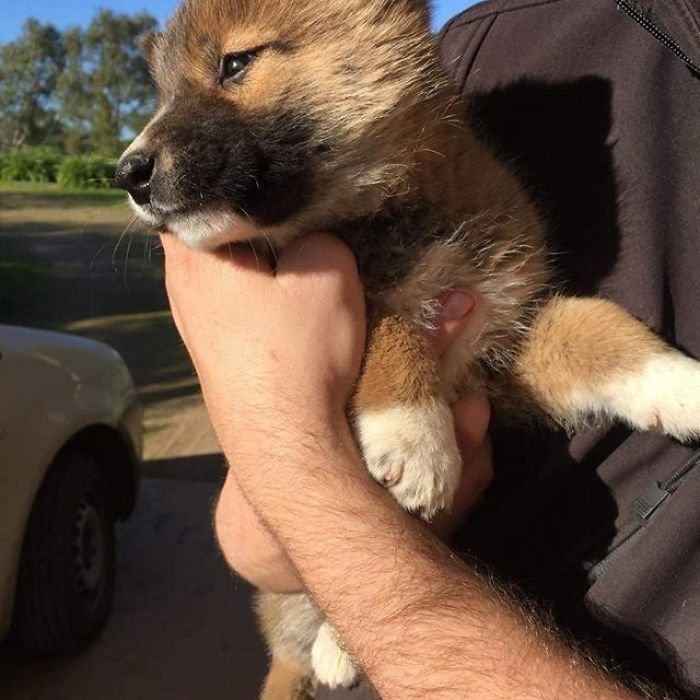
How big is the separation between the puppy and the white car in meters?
1.92

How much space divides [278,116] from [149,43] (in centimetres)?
81

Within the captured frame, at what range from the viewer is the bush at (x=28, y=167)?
27.1 metres

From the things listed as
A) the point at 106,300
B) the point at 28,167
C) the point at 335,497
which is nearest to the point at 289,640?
the point at 335,497

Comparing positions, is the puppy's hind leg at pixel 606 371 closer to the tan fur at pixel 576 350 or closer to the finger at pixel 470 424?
the tan fur at pixel 576 350

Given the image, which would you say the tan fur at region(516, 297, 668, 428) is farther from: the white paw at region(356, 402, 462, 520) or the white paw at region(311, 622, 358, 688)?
the white paw at region(311, 622, 358, 688)

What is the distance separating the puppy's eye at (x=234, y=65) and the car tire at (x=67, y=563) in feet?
8.21

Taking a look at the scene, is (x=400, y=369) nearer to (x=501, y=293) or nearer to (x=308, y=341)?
(x=308, y=341)

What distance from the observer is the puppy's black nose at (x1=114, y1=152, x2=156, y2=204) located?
6.43 feet

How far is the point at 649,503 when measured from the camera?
1.73 meters

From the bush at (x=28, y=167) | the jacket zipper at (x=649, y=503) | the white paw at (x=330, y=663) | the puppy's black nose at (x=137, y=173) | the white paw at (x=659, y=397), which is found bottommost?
the bush at (x=28, y=167)

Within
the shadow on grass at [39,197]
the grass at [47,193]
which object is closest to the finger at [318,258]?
the shadow on grass at [39,197]

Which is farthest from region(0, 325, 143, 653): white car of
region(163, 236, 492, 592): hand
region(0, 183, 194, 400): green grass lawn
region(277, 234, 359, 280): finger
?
region(277, 234, 359, 280): finger

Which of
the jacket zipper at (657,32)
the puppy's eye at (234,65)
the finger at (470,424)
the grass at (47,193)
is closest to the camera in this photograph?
the jacket zipper at (657,32)

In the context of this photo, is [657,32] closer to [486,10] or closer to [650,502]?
[486,10]
